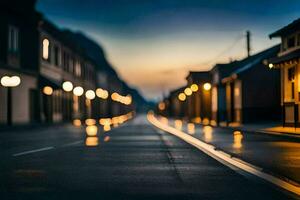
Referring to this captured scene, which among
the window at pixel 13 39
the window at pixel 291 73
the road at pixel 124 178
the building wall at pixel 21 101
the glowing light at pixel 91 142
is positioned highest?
the window at pixel 13 39

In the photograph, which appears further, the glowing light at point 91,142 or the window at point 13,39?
the window at point 13,39

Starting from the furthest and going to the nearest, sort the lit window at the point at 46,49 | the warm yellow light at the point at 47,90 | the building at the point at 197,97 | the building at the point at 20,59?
the building at the point at 197,97
the lit window at the point at 46,49
the warm yellow light at the point at 47,90
the building at the point at 20,59

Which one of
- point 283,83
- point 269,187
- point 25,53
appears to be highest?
point 25,53

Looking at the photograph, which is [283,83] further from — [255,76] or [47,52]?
[47,52]

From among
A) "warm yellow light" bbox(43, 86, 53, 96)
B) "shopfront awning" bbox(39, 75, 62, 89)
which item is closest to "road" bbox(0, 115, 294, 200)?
"shopfront awning" bbox(39, 75, 62, 89)

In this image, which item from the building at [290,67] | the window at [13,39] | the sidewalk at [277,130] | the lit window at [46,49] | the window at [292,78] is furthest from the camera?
the lit window at [46,49]

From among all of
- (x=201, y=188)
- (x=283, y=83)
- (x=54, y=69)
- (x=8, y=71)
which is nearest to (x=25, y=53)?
(x=8, y=71)

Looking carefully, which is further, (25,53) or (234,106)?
(234,106)

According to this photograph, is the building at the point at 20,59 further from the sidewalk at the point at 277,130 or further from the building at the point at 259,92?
the building at the point at 259,92

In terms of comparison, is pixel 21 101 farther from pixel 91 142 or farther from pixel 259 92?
pixel 91 142

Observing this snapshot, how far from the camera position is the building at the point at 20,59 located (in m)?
39.8

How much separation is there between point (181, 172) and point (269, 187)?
8.62ft

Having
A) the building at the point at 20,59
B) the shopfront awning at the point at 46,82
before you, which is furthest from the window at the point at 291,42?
the shopfront awning at the point at 46,82

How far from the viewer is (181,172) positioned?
11922 millimetres
